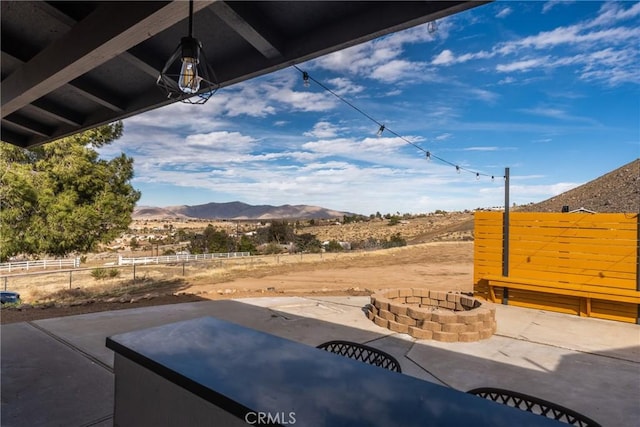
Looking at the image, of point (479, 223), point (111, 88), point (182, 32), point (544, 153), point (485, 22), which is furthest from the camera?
point (544, 153)

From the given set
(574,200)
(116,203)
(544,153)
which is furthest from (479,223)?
(574,200)

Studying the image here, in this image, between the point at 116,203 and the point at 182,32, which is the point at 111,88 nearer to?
the point at 182,32

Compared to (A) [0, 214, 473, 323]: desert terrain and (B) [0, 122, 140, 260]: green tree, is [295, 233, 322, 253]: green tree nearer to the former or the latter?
(A) [0, 214, 473, 323]: desert terrain

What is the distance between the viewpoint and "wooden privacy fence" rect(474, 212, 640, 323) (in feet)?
20.0

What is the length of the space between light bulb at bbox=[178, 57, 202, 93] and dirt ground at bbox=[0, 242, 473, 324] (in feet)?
20.8

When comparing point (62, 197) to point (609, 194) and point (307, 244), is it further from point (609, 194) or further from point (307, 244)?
point (609, 194)

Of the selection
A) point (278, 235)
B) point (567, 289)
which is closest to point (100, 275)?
point (567, 289)

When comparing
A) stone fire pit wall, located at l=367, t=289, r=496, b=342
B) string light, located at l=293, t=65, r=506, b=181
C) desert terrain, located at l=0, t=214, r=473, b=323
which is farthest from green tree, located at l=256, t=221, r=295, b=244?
stone fire pit wall, located at l=367, t=289, r=496, b=342

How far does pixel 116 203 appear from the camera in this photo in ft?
37.4

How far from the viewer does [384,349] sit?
4.44m

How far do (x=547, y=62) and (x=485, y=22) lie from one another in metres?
5.49

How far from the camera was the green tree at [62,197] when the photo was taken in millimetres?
9555

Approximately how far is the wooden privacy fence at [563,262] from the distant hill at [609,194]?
21221mm

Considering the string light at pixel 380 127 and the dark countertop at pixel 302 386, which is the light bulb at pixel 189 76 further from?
the dark countertop at pixel 302 386
